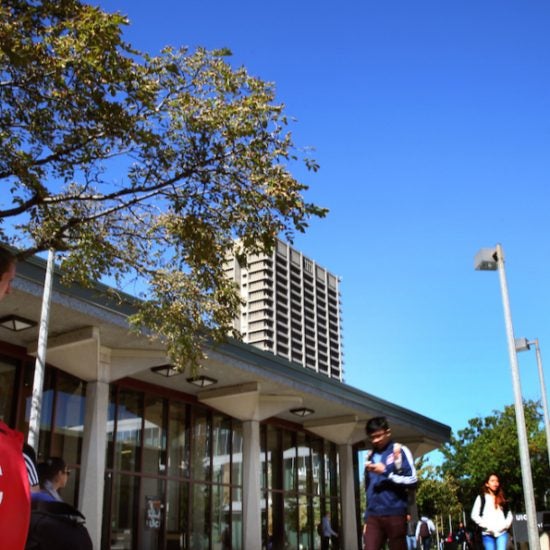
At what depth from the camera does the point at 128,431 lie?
19.4 m

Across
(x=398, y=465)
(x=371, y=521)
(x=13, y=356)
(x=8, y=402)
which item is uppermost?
(x=13, y=356)

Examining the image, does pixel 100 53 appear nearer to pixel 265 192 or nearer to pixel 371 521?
pixel 265 192

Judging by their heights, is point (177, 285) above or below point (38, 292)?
below

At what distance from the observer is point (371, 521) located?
19.9 ft

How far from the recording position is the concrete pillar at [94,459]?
52.1 ft

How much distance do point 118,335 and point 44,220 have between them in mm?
6963

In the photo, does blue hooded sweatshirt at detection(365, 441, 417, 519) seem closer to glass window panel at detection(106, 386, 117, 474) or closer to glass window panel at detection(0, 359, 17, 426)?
glass window panel at detection(0, 359, 17, 426)

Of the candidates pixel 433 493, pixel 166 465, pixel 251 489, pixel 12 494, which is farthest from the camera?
pixel 433 493

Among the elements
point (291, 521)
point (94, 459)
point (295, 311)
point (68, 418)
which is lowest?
point (291, 521)

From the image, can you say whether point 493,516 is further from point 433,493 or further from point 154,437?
point 433,493

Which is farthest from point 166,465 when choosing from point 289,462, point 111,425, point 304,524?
point 304,524

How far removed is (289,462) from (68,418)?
11.3m

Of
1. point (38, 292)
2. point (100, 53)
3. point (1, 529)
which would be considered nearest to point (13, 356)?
point (38, 292)

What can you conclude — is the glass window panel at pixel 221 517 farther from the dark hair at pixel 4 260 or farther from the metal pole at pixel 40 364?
the dark hair at pixel 4 260
